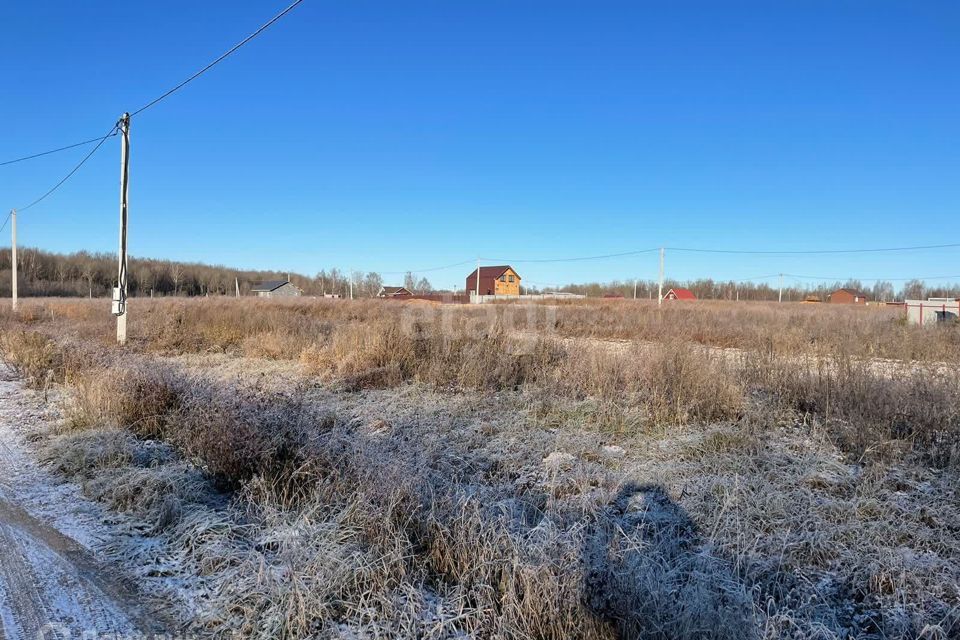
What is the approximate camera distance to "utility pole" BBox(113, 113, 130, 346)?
37.4ft

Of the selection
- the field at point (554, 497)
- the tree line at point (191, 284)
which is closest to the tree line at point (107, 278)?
the tree line at point (191, 284)

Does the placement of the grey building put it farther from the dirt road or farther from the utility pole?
the utility pole

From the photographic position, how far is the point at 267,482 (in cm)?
341

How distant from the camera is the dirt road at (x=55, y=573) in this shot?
85.6 inches

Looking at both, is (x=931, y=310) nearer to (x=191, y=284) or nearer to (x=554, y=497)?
(x=554, y=497)

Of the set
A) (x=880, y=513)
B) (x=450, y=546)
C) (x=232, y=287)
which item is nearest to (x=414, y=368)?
(x=450, y=546)

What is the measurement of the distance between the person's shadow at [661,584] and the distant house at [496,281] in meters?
56.1

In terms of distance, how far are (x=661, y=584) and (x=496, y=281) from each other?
58.1m

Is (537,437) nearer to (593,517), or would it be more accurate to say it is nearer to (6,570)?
(593,517)

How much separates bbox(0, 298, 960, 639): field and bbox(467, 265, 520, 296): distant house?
174ft

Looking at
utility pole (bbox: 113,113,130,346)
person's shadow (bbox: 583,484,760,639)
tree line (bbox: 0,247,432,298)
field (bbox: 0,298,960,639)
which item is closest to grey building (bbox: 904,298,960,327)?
field (bbox: 0,298,960,639)

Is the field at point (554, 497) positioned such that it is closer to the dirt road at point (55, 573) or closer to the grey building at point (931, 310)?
the dirt road at point (55, 573)

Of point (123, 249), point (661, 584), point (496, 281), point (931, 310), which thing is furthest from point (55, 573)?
point (496, 281)

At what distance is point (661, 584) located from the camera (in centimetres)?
236
